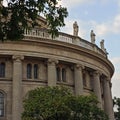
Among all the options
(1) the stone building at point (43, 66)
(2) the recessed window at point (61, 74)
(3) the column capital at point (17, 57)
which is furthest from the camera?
(2) the recessed window at point (61, 74)

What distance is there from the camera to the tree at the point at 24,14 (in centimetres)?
1554

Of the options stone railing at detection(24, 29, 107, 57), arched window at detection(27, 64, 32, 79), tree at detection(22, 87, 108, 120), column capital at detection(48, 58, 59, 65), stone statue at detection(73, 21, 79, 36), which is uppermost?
stone statue at detection(73, 21, 79, 36)

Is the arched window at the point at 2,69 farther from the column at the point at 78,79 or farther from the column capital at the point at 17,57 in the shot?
the column at the point at 78,79

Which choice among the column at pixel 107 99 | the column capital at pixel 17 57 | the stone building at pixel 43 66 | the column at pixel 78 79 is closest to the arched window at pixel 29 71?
the stone building at pixel 43 66

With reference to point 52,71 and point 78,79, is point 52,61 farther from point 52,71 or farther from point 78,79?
point 78,79

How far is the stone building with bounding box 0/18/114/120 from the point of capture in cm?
3625

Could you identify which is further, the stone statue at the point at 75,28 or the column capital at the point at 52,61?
the stone statue at the point at 75,28

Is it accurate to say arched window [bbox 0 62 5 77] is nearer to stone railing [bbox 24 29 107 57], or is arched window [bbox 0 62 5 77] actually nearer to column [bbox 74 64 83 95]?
stone railing [bbox 24 29 107 57]

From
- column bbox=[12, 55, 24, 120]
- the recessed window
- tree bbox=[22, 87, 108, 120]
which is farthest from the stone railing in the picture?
tree bbox=[22, 87, 108, 120]

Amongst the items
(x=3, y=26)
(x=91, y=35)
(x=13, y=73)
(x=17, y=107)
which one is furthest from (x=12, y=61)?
(x=3, y=26)

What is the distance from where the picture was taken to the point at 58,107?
24188 mm

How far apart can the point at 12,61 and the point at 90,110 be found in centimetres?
1386

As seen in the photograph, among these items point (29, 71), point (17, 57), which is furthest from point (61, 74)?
point (17, 57)

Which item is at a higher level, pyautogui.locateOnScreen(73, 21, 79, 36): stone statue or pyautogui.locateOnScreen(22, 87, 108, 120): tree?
pyautogui.locateOnScreen(73, 21, 79, 36): stone statue
